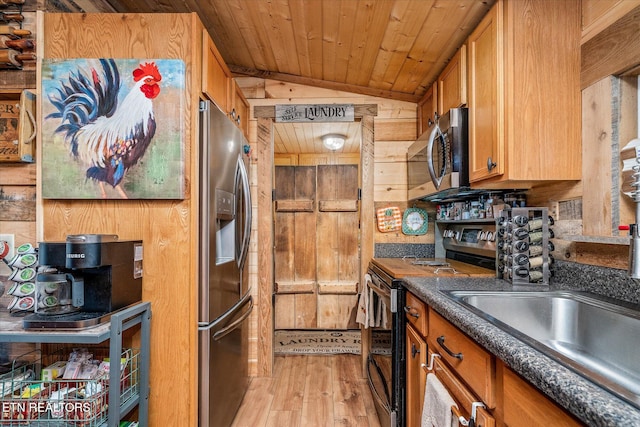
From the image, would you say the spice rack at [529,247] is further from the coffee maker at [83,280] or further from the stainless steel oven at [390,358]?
the coffee maker at [83,280]

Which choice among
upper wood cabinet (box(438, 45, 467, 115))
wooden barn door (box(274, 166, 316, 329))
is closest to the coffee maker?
upper wood cabinet (box(438, 45, 467, 115))

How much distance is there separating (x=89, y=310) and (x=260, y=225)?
1488 mm

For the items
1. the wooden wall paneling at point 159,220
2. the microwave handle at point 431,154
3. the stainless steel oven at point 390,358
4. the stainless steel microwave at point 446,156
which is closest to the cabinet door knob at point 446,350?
the stainless steel oven at point 390,358

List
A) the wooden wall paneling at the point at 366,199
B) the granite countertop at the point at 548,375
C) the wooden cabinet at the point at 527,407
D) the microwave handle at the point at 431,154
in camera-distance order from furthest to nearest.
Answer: the wooden wall paneling at the point at 366,199
the microwave handle at the point at 431,154
the wooden cabinet at the point at 527,407
the granite countertop at the point at 548,375

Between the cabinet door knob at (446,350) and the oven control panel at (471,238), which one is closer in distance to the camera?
the cabinet door knob at (446,350)

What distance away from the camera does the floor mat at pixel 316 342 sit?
3.23 meters

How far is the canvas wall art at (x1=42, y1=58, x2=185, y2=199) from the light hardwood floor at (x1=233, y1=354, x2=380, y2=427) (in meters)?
1.57

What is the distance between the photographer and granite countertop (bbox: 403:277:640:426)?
1.70 ft

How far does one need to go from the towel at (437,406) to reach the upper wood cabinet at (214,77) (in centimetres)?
162

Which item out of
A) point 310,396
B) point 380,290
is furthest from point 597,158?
point 310,396

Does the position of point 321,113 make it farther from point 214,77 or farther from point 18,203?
point 18,203

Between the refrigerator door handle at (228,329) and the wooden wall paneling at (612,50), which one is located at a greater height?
the wooden wall paneling at (612,50)

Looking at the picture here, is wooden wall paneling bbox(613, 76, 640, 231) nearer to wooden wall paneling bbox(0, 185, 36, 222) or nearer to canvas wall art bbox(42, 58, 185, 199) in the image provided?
canvas wall art bbox(42, 58, 185, 199)

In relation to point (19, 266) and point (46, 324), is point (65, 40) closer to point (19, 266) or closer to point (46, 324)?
point (19, 266)
